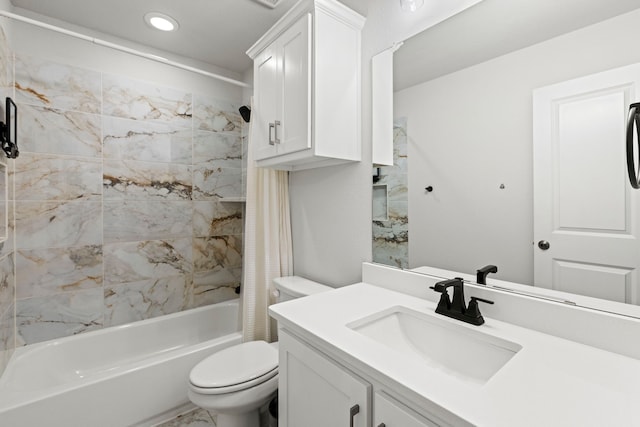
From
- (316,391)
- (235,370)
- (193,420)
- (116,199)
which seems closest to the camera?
(316,391)

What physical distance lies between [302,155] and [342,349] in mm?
912

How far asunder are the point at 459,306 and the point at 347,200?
787mm

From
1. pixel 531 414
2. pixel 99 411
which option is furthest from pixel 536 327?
pixel 99 411

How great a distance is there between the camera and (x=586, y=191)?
80cm

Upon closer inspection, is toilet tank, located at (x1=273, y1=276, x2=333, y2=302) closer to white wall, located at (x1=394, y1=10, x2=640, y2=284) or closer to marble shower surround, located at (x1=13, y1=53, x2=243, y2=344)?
white wall, located at (x1=394, y1=10, x2=640, y2=284)

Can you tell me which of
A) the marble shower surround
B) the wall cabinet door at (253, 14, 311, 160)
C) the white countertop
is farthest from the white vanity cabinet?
the marble shower surround

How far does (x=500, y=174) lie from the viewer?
3.21 feet

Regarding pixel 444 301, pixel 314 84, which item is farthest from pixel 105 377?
pixel 314 84

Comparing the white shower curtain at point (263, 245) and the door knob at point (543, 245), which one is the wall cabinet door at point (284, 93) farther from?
the door knob at point (543, 245)

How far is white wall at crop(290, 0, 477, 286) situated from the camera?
1315mm

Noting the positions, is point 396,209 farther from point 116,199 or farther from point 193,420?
point 116,199

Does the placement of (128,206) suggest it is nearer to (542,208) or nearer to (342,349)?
(342,349)

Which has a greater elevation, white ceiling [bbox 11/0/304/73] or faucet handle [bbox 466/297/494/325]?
white ceiling [bbox 11/0/304/73]

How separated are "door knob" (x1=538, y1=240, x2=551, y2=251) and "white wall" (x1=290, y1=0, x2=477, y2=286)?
70 centimetres
